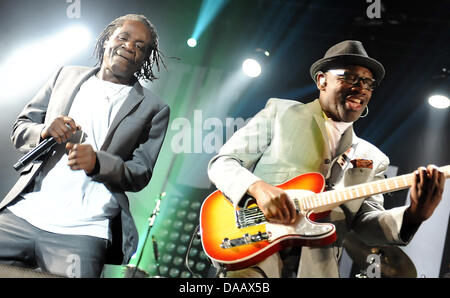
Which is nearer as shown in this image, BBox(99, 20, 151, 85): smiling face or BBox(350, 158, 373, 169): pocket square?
BBox(350, 158, 373, 169): pocket square

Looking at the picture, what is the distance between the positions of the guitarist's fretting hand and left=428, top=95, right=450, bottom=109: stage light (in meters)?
2.31

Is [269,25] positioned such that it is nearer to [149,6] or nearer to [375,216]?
[149,6]

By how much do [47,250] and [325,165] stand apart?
1732mm

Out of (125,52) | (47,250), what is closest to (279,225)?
(47,250)

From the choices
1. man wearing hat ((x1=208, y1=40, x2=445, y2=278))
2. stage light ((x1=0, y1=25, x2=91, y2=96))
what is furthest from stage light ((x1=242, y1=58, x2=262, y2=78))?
stage light ((x1=0, y1=25, x2=91, y2=96))

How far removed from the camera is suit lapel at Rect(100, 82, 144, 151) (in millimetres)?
2943

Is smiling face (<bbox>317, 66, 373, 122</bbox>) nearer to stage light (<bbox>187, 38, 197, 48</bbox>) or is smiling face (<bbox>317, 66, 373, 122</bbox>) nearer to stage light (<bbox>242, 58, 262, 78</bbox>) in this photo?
stage light (<bbox>242, 58, 262, 78</bbox>)

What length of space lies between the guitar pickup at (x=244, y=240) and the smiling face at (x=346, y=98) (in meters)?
1.03

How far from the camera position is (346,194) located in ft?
8.69

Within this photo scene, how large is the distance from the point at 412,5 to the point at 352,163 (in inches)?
81.5

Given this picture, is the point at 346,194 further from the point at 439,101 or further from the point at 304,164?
the point at 439,101

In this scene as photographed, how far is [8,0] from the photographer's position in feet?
12.3

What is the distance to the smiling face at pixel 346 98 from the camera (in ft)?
10.1

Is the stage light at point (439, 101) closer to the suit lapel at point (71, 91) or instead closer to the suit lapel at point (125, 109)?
the suit lapel at point (125, 109)
